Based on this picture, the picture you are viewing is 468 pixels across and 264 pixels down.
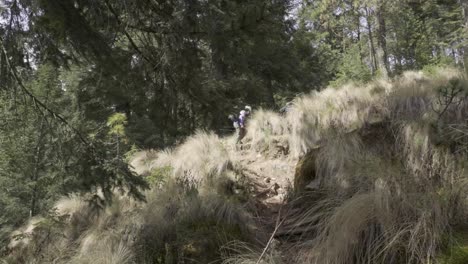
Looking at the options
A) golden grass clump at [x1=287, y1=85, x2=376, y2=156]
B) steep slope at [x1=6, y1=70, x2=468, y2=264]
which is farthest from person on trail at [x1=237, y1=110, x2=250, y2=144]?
golden grass clump at [x1=287, y1=85, x2=376, y2=156]

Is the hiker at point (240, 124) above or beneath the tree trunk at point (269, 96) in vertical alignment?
beneath

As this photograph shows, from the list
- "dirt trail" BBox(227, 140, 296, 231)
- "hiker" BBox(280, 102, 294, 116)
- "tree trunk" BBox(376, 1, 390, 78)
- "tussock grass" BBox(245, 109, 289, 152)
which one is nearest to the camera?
"dirt trail" BBox(227, 140, 296, 231)

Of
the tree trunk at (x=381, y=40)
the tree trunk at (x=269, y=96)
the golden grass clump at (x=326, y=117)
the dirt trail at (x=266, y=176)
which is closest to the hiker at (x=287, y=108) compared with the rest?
the golden grass clump at (x=326, y=117)

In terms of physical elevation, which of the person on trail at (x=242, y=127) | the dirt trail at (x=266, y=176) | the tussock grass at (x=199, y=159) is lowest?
the dirt trail at (x=266, y=176)

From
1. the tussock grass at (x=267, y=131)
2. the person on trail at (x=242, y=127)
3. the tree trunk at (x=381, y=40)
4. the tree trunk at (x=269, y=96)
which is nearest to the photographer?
the tussock grass at (x=267, y=131)

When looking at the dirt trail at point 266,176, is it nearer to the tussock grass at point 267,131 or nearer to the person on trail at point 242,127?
the tussock grass at point 267,131

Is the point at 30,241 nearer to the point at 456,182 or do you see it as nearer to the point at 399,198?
the point at 399,198

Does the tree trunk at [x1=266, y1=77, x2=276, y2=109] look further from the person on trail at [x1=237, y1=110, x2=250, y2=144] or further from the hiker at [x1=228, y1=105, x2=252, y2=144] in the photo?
the person on trail at [x1=237, y1=110, x2=250, y2=144]

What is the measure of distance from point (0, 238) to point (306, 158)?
566 cm

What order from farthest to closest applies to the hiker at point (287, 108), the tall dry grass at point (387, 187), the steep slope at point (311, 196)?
the hiker at point (287, 108), the steep slope at point (311, 196), the tall dry grass at point (387, 187)

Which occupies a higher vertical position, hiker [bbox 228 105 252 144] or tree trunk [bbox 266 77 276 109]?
tree trunk [bbox 266 77 276 109]

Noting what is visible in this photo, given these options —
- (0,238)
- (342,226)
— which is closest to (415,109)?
(342,226)

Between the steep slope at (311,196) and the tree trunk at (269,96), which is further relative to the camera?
the tree trunk at (269,96)

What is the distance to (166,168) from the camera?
6.10 metres
